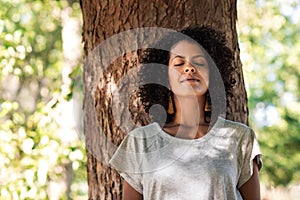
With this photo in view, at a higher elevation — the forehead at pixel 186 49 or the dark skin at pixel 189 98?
the forehead at pixel 186 49

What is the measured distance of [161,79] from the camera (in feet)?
8.32

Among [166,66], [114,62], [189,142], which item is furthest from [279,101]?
[189,142]

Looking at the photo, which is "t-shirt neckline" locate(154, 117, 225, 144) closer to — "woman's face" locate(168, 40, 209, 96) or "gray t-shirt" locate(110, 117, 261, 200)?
"gray t-shirt" locate(110, 117, 261, 200)

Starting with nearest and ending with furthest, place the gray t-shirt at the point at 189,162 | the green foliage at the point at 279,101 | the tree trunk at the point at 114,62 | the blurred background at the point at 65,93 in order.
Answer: the gray t-shirt at the point at 189,162 → the tree trunk at the point at 114,62 → the blurred background at the point at 65,93 → the green foliage at the point at 279,101

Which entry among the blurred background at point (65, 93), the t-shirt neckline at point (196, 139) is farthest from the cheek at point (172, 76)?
the blurred background at point (65, 93)

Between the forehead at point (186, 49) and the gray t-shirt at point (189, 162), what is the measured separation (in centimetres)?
28

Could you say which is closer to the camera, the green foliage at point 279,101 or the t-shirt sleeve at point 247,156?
the t-shirt sleeve at point 247,156

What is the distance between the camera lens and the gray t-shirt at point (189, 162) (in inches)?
90.3

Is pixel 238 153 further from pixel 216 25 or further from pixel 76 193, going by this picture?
pixel 76 193

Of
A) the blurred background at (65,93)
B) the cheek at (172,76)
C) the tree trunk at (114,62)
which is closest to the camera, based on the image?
the cheek at (172,76)

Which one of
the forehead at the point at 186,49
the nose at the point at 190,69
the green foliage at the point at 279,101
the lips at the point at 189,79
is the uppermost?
the forehead at the point at 186,49

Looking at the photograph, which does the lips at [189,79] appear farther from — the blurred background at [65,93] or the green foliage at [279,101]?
the green foliage at [279,101]

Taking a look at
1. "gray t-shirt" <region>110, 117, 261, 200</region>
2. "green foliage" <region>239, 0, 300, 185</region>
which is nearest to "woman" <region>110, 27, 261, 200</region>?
"gray t-shirt" <region>110, 117, 261, 200</region>

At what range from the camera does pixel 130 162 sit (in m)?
2.41
